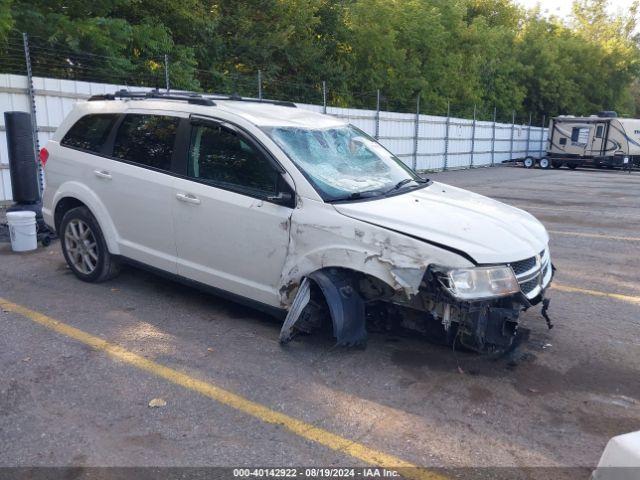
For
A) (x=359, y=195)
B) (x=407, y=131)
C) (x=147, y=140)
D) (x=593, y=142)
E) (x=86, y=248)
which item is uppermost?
(x=147, y=140)

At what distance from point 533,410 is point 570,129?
94.4 ft

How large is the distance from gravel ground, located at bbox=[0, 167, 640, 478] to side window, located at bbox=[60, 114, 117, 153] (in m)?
1.40

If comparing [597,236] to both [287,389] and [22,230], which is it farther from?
[22,230]

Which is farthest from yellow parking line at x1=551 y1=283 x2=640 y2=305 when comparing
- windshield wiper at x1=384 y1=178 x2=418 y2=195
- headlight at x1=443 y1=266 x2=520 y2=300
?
headlight at x1=443 y1=266 x2=520 y2=300

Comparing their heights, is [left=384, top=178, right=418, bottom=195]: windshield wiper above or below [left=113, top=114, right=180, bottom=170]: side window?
below

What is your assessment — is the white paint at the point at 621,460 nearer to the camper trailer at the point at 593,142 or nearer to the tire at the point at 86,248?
the tire at the point at 86,248

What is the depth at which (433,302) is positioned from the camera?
13.0 feet

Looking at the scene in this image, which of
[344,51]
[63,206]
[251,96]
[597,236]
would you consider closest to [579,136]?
[344,51]

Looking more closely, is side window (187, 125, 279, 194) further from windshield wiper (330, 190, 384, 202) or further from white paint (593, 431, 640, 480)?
white paint (593, 431, 640, 480)

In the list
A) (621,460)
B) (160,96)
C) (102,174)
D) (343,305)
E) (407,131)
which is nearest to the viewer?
(621,460)

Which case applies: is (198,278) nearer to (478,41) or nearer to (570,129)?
(570,129)

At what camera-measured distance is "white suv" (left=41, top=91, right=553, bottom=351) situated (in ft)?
12.9

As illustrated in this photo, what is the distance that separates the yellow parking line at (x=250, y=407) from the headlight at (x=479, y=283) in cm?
117

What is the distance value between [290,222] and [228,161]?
34.1 inches
